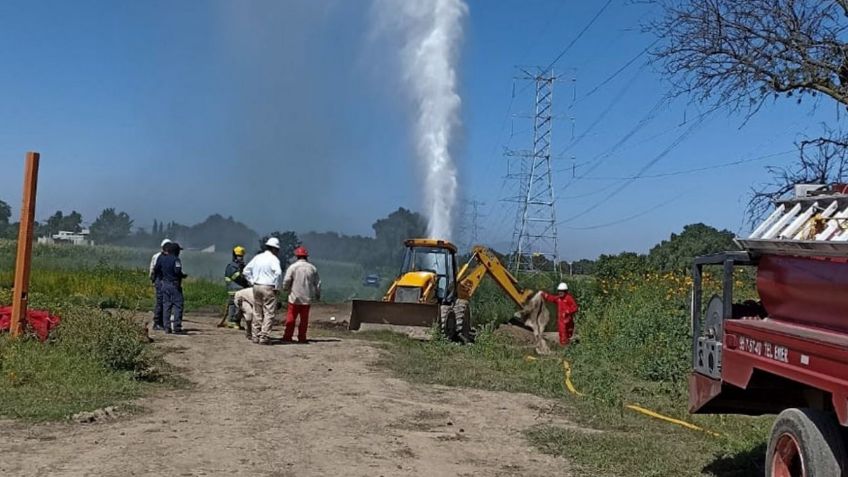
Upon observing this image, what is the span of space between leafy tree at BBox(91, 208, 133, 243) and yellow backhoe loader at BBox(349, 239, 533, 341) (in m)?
40.3

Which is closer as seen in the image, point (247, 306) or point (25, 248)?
point (25, 248)

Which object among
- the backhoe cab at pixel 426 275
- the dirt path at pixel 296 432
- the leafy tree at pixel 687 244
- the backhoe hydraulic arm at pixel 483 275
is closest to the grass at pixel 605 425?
the dirt path at pixel 296 432

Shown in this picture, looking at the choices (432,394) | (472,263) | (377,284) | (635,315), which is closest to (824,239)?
(432,394)

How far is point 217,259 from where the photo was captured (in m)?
47.9

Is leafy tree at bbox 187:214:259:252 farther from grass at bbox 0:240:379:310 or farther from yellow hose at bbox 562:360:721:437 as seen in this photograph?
yellow hose at bbox 562:360:721:437

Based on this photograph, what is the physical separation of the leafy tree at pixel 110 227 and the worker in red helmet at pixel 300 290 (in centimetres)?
4333

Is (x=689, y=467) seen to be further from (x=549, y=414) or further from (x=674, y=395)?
(x=674, y=395)

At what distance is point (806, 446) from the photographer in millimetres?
5355

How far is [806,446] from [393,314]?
46.3ft

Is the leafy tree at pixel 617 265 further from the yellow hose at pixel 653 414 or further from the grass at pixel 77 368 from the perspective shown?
the grass at pixel 77 368

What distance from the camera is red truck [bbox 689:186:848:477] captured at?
5145 millimetres

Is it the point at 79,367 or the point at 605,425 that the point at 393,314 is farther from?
the point at 605,425

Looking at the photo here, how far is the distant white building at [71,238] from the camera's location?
59.8 meters

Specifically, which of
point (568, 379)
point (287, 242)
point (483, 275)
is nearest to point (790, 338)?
point (568, 379)
